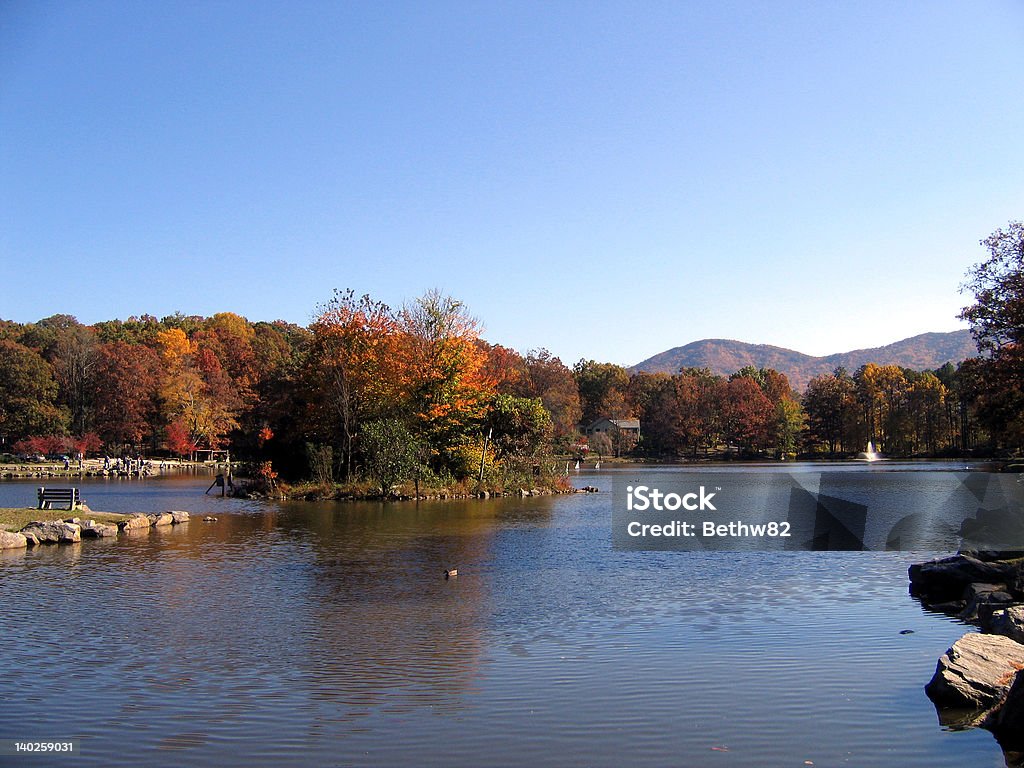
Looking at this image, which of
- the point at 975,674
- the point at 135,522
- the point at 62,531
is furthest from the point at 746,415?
the point at 975,674

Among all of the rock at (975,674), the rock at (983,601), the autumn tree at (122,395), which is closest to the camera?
the rock at (975,674)

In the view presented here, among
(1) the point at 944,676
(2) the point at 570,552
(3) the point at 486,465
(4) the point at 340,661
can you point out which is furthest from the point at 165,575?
(3) the point at 486,465

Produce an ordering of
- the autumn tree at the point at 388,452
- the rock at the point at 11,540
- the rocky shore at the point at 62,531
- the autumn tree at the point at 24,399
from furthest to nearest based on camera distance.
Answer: the autumn tree at the point at 24,399
the autumn tree at the point at 388,452
the rocky shore at the point at 62,531
the rock at the point at 11,540

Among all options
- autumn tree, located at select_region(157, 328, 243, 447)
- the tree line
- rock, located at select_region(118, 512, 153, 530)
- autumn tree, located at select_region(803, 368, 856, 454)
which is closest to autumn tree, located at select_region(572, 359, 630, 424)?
the tree line

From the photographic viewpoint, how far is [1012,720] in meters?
7.75

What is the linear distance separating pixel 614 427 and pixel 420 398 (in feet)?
235

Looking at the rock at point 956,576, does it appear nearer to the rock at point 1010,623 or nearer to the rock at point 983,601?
the rock at point 983,601

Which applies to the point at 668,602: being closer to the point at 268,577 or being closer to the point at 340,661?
the point at 340,661

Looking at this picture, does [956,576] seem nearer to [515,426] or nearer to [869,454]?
[515,426]

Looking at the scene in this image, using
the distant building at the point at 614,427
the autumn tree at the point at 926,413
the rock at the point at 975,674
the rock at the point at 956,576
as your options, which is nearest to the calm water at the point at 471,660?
the rock at the point at 975,674

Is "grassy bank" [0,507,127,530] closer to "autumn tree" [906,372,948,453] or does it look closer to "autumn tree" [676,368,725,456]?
"autumn tree" [676,368,725,456]

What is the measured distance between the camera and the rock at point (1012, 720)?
7629 mm

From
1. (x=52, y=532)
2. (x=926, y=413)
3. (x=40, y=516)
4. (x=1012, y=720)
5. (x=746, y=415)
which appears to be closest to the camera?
(x=1012, y=720)

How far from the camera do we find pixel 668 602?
46.5 feet
